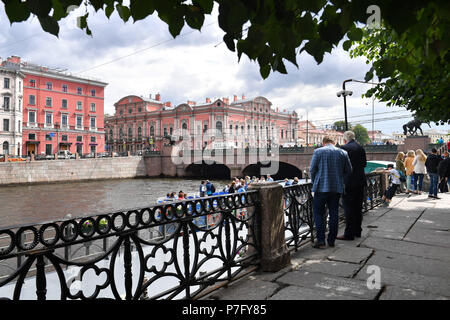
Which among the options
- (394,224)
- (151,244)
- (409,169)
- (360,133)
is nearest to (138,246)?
(151,244)

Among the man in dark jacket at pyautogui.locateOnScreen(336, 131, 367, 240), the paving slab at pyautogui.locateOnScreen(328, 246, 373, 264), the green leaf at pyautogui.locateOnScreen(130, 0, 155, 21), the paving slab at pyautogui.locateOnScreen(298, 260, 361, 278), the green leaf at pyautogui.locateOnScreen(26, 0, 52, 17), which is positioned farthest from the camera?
the man in dark jacket at pyautogui.locateOnScreen(336, 131, 367, 240)

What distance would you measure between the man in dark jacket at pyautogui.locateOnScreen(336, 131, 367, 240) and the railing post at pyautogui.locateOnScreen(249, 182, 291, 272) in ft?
5.57

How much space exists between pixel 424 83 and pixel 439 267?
3710 mm

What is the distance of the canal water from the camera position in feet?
69.5

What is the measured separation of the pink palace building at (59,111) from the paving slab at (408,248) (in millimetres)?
51058

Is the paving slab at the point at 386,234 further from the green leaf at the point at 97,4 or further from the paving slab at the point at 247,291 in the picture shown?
the green leaf at the point at 97,4

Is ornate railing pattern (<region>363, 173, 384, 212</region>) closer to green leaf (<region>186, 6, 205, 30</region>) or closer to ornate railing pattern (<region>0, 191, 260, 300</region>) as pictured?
ornate railing pattern (<region>0, 191, 260, 300</region>)

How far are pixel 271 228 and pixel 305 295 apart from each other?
0.88m

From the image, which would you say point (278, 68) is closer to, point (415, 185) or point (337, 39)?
point (337, 39)

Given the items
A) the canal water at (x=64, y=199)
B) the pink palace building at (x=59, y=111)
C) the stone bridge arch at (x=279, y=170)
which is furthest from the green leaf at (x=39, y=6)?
the pink palace building at (x=59, y=111)

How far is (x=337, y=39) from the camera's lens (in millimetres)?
2023

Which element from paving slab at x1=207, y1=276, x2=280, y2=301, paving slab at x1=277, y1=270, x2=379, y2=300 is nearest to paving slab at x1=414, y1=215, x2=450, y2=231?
paving slab at x1=277, y1=270, x2=379, y2=300

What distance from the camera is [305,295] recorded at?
287 centimetres
